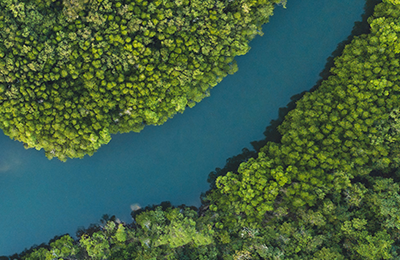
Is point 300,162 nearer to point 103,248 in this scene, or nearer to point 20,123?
point 103,248

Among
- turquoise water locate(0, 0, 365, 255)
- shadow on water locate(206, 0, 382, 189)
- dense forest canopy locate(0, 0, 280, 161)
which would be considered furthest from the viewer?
turquoise water locate(0, 0, 365, 255)

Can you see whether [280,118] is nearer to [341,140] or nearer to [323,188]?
[341,140]

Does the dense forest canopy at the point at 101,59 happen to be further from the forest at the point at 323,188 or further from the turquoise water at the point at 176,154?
the forest at the point at 323,188

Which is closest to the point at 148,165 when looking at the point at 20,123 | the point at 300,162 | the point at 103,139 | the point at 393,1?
the point at 103,139

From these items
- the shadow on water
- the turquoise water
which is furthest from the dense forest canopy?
the shadow on water

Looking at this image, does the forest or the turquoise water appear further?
the turquoise water

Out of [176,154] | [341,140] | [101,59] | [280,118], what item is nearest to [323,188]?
[341,140]

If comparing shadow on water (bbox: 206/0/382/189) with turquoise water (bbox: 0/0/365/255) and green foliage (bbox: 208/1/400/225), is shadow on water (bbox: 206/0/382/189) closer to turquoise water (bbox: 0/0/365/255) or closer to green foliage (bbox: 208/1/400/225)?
turquoise water (bbox: 0/0/365/255)
